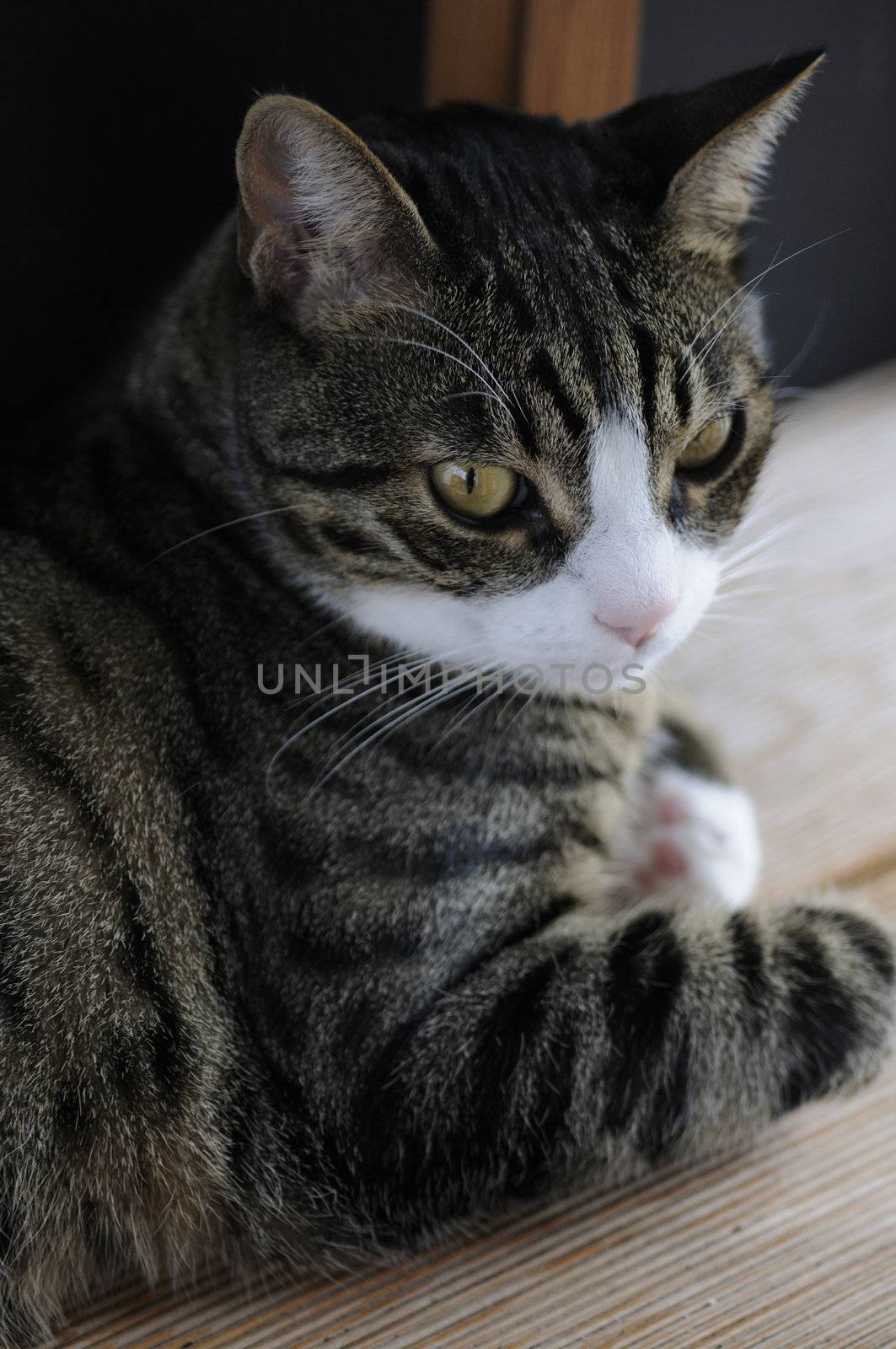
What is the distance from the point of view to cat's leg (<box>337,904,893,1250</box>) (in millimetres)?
893

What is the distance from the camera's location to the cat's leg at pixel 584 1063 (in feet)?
2.93

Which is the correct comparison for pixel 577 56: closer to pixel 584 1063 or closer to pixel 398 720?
pixel 398 720

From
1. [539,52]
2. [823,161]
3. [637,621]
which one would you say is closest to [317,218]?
[637,621]

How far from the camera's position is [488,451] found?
0.87 meters

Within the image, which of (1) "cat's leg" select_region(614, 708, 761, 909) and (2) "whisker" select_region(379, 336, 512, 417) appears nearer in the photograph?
(2) "whisker" select_region(379, 336, 512, 417)

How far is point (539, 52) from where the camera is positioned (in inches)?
49.5

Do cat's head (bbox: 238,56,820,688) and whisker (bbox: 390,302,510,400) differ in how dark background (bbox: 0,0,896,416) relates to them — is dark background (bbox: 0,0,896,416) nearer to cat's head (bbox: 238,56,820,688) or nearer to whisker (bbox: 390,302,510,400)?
cat's head (bbox: 238,56,820,688)

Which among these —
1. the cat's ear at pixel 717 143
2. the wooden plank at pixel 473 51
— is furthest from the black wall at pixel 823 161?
Answer: the cat's ear at pixel 717 143

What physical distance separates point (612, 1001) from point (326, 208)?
0.56 m

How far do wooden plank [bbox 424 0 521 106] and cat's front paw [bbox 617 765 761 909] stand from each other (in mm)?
679

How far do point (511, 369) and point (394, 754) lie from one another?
0.92 ft

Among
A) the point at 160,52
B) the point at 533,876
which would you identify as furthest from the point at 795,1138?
the point at 160,52

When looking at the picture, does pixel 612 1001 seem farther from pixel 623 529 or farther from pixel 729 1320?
pixel 623 529

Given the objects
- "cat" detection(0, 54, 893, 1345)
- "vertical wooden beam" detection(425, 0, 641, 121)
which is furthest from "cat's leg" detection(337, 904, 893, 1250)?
"vertical wooden beam" detection(425, 0, 641, 121)
